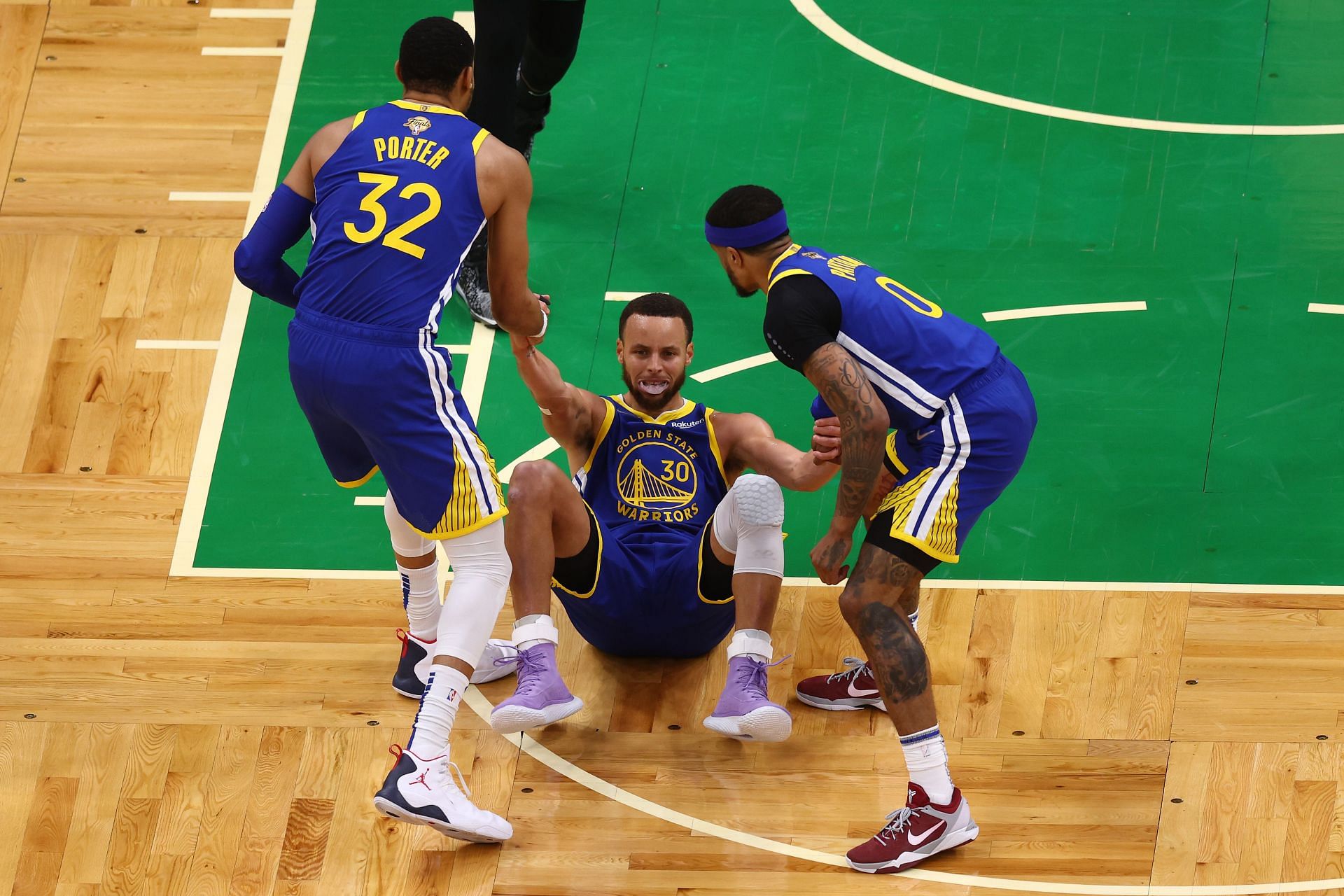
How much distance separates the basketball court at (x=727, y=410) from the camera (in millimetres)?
5695

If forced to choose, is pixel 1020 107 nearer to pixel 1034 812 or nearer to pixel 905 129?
pixel 905 129

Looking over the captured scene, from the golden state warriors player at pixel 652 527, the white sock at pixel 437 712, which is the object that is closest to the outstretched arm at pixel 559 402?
the golden state warriors player at pixel 652 527

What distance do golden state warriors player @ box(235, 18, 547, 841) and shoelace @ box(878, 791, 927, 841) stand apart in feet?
3.70

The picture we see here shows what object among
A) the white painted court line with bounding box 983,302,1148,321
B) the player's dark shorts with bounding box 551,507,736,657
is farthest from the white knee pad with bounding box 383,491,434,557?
the white painted court line with bounding box 983,302,1148,321

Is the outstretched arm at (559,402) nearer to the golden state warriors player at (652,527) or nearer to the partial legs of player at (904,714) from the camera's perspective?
the golden state warriors player at (652,527)

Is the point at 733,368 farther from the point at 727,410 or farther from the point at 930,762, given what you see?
the point at 930,762

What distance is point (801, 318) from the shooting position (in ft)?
17.5

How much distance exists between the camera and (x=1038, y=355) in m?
7.28

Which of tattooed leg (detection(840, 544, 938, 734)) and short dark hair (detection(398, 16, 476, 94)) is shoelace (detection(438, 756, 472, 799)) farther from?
short dark hair (detection(398, 16, 476, 94))

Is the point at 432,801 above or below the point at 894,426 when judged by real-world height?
below

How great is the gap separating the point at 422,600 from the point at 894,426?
1.71 m

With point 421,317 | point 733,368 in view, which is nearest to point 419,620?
point 421,317

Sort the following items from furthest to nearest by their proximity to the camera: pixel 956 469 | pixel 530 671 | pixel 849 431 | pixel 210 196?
1. pixel 210 196
2. pixel 530 671
3. pixel 956 469
4. pixel 849 431

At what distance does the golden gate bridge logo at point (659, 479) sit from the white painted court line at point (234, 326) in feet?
5.36
